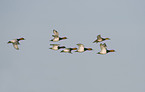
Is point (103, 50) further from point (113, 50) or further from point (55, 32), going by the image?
point (55, 32)

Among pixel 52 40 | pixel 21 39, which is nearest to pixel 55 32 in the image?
pixel 52 40

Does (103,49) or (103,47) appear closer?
(103,47)

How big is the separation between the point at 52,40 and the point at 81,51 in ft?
23.0

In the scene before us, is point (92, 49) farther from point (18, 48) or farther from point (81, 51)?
point (18, 48)

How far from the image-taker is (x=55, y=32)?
93.9 m

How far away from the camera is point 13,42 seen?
9444cm

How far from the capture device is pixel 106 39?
9419cm

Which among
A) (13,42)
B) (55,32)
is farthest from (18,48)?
(55,32)

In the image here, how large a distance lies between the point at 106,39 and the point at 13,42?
19071 millimetres

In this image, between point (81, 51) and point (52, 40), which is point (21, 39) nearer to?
point (52, 40)

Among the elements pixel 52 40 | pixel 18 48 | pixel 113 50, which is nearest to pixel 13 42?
pixel 18 48

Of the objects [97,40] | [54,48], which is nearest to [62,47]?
[54,48]

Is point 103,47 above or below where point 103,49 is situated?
above

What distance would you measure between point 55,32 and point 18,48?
822cm
